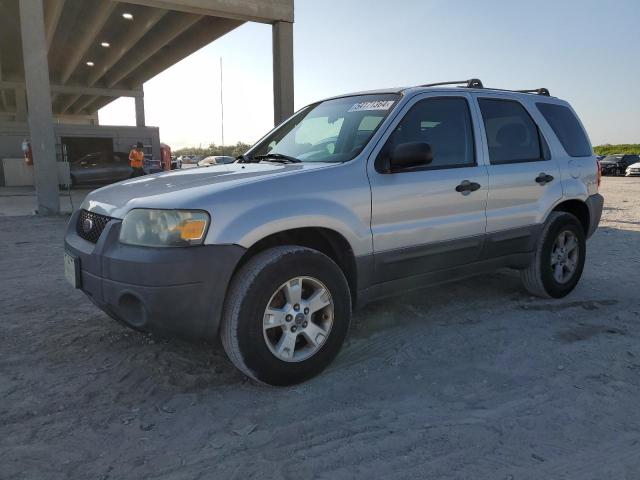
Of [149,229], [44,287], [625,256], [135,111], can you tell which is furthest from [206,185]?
[135,111]

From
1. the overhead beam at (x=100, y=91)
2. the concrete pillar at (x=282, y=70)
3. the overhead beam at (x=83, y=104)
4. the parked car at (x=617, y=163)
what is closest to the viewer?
the concrete pillar at (x=282, y=70)

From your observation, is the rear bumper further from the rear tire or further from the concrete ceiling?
the concrete ceiling

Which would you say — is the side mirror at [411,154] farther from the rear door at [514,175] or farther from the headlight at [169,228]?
the headlight at [169,228]

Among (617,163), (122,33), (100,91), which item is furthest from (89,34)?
(617,163)

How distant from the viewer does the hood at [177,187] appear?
8.95ft

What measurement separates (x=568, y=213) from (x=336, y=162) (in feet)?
8.50

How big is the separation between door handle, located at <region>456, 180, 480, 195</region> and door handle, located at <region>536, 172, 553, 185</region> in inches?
33.7

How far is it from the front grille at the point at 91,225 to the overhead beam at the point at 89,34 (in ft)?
44.1

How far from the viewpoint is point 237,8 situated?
12414 mm

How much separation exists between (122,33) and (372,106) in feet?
59.5

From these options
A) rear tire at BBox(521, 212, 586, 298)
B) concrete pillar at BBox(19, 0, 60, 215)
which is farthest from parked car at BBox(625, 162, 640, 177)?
concrete pillar at BBox(19, 0, 60, 215)

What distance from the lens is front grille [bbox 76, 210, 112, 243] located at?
3.04 m

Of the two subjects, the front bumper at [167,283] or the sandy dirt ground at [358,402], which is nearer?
the sandy dirt ground at [358,402]

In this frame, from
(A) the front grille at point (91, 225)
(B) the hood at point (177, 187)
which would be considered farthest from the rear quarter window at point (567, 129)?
(A) the front grille at point (91, 225)
